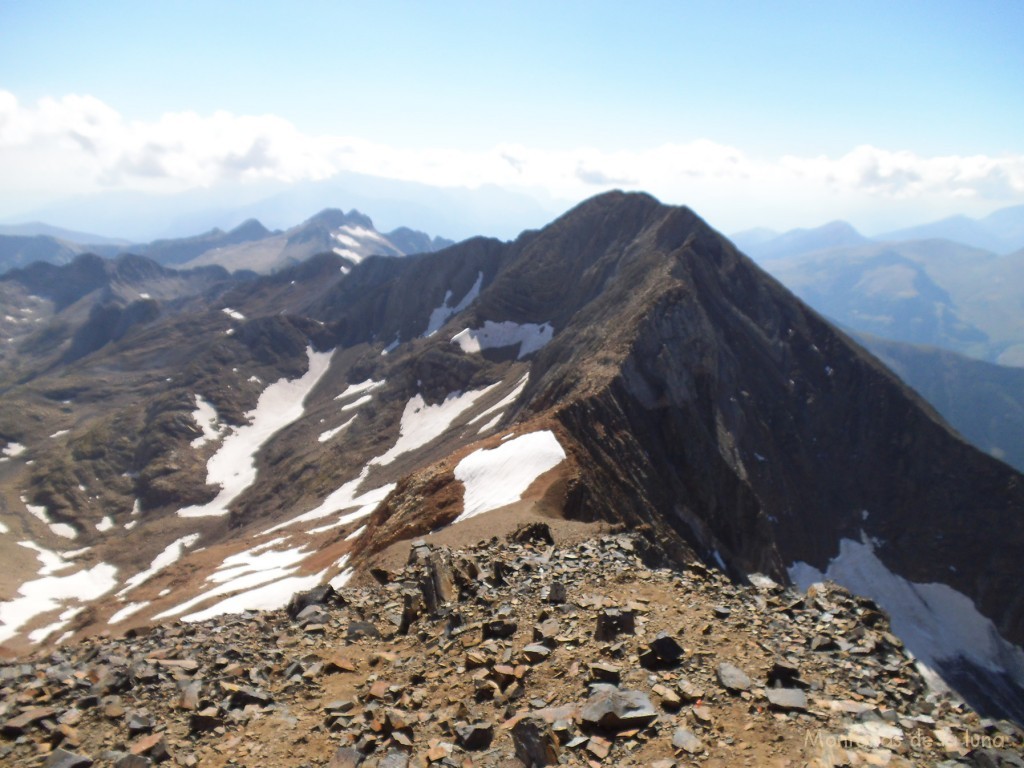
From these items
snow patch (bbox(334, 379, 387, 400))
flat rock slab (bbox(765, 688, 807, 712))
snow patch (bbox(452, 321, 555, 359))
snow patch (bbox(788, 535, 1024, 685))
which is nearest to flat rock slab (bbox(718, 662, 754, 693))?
flat rock slab (bbox(765, 688, 807, 712))

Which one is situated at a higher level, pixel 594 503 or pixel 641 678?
pixel 641 678

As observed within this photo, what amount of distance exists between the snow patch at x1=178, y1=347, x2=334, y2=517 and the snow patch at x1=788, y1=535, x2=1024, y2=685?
104198mm

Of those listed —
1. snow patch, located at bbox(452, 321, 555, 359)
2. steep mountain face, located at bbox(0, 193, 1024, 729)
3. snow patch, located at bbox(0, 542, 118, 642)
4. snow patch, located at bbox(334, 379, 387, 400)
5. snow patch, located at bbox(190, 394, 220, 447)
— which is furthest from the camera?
snow patch, located at bbox(334, 379, 387, 400)

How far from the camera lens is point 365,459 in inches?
4299

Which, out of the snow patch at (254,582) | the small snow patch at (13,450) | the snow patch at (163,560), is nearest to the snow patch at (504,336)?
the snow patch at (163,560)

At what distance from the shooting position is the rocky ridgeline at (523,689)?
10328mm

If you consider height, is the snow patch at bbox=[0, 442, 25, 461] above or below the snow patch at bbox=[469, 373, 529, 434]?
below

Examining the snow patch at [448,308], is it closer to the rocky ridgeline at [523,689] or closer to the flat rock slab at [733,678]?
the rocky ridgeline at [523,689]

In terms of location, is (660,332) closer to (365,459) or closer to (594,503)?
(594,503)

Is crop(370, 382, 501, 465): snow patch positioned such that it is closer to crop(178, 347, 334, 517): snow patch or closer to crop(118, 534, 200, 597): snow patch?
crop(118, 534, 200, 597): snow patch

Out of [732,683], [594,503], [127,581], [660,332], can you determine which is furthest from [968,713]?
[127,581]

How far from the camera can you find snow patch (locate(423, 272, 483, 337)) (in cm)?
18688

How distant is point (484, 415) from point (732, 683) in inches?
3547

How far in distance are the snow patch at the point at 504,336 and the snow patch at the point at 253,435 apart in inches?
2011
